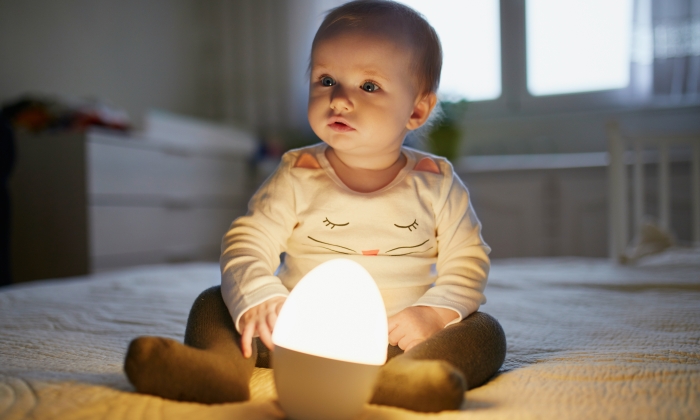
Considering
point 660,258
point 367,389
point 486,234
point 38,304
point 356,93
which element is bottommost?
point 486,234

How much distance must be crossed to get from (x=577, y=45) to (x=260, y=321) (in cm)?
303

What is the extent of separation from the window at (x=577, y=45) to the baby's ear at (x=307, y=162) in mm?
2654

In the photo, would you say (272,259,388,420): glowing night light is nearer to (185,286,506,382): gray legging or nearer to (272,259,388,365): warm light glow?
(272,259,388,365): warm light glow

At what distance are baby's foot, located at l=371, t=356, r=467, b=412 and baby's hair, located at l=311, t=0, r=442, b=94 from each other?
1.38ft

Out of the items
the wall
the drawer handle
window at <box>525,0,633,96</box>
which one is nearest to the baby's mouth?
the drawer handle

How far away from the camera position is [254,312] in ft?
2.14

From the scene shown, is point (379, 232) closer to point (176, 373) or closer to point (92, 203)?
point (176, 373)

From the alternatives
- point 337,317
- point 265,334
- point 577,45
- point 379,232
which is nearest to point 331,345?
point 337,317

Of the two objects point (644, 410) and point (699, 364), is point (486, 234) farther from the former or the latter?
point (644, 410)

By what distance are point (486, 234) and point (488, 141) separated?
77 cm

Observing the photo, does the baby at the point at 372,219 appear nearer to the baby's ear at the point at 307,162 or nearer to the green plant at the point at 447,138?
the baby's ear at the point at 307,162

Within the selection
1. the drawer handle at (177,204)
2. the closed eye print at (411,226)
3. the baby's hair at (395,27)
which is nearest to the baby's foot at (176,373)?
the closed eye print at (411,226)

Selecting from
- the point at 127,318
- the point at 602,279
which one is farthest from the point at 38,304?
the point at 602,279

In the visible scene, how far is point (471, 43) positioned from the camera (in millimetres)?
3393
